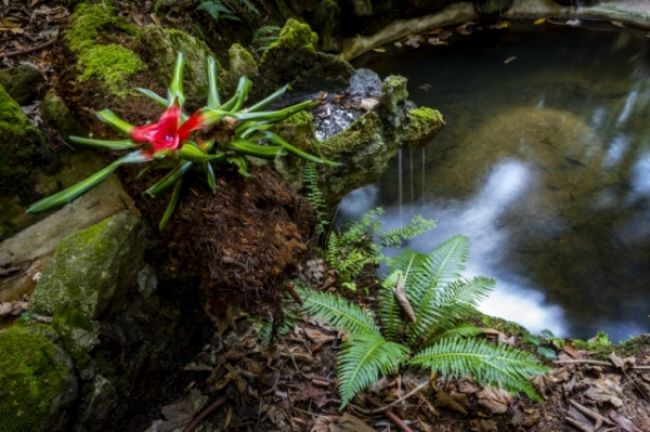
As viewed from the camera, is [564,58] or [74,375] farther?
[564,58]

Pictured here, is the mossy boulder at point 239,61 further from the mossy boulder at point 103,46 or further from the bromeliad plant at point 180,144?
the bromeliad plant at point 180,144

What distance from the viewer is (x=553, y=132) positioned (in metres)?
5.60

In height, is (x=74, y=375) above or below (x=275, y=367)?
above

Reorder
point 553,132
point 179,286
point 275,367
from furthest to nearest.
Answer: point 553,132 < point 275,367 < point 179,286

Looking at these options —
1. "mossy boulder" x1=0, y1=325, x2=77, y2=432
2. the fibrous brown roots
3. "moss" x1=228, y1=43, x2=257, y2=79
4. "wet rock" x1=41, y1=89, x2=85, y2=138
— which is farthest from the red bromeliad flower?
"moss" x1=228, y1=43, x2=257, y2=79

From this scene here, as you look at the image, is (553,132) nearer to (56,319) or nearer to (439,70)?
(439,70)

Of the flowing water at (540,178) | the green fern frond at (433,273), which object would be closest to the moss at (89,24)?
Answer: the green fern frond at (433,273)

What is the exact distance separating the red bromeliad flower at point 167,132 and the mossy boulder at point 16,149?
1.01 meters

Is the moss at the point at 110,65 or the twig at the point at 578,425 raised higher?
the moss at the point at 110,65

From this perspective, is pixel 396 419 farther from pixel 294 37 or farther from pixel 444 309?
pixel 294 37

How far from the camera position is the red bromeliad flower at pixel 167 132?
5.15 ft

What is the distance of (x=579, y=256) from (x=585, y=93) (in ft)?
11.3

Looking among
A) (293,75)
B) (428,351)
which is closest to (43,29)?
(293,75)

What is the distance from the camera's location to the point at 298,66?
171 inches
